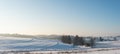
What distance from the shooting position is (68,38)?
5502 inches

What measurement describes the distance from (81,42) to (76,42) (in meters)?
6.02

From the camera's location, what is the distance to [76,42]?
4993 inches

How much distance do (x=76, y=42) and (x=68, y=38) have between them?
13.5 m

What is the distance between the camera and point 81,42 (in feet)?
433

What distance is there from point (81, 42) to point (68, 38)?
10.4 meters

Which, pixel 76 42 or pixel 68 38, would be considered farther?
pixel 68 38
